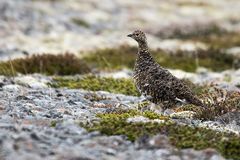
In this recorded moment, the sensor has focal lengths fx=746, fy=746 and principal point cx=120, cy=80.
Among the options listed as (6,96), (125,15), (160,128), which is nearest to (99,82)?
(6,96)

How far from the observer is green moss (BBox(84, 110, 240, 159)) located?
982 cm

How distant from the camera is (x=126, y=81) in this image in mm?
17578

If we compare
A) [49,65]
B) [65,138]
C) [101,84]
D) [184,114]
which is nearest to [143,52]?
[184,114]

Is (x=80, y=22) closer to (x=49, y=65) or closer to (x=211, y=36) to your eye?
(x=211, y=36)

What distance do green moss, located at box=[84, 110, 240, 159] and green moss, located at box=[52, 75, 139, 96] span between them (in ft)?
17.7

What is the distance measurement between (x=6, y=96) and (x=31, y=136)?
3.75 m

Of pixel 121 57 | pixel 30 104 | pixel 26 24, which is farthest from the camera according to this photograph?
pixel 26 24

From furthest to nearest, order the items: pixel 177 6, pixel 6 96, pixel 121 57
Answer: pixel 177 6, pixel 121 57, pixel 6 96

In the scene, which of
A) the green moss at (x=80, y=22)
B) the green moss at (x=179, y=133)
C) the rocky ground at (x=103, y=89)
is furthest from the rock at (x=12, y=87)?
the green moss at (x=80, y=22)

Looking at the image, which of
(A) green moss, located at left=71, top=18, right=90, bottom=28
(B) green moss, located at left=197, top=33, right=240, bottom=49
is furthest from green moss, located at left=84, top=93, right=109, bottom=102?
(A) green moss, located at left=71, top=18, right=90, bottom=28

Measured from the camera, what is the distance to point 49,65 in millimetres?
19484

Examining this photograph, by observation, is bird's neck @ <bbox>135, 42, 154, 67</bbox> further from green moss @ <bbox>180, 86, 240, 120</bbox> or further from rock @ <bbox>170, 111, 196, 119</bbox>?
green moss @ <bbox>180, 86, 240, 120</bbox>

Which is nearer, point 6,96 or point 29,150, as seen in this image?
point 29,150

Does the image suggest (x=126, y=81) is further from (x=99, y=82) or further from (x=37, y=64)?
(x=37, y=64)
